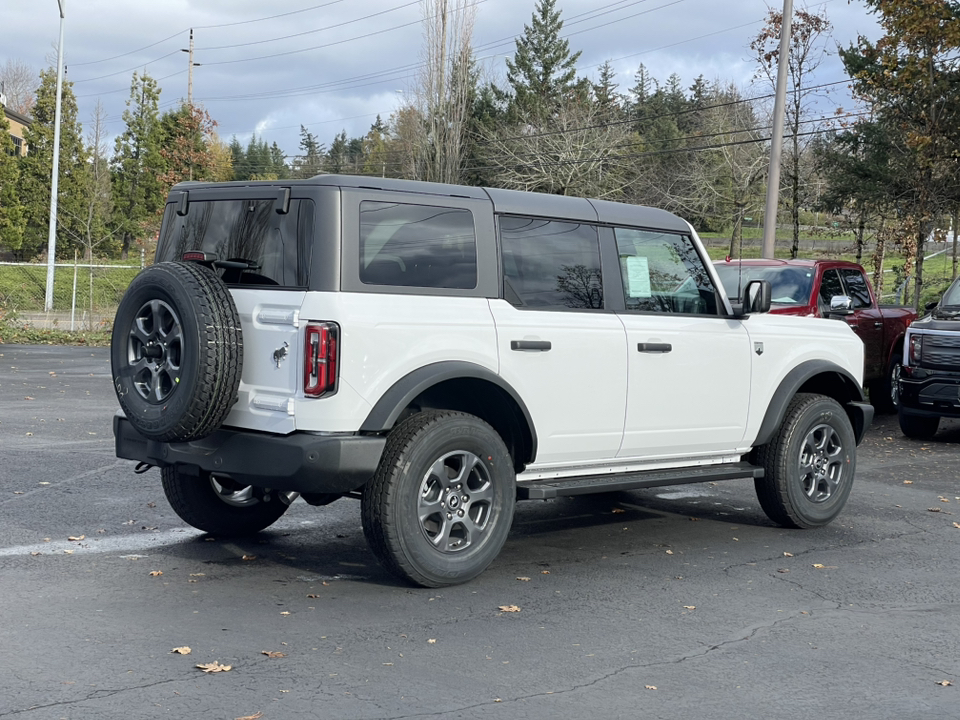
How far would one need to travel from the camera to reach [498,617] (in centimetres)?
541

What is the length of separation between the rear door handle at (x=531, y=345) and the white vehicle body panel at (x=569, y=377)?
2cm

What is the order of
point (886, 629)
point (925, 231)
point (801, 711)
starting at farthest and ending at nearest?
1. point (925, 231)
2. point (886, 629)
3. point (801, 711)

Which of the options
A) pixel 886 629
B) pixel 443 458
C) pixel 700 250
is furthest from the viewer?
pixel 700 250

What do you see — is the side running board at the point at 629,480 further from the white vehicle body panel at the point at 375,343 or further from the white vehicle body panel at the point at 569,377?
the white vehicle body panel at the point at 375,343

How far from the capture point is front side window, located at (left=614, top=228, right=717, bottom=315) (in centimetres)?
691

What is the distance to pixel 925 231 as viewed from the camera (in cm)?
2083

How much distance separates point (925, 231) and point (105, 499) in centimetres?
→ 1699

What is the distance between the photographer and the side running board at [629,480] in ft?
20.7

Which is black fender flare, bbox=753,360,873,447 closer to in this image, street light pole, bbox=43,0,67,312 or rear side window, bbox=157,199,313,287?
rear side window, bbox=157,199,313,287

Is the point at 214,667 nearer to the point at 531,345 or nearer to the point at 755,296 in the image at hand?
the point at 531,345

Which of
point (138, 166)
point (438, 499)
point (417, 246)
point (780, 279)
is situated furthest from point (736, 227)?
point (438, 499)

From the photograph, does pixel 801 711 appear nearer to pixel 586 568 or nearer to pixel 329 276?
pixel 586 568

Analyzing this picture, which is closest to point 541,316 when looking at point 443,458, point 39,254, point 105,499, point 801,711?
point 443,458

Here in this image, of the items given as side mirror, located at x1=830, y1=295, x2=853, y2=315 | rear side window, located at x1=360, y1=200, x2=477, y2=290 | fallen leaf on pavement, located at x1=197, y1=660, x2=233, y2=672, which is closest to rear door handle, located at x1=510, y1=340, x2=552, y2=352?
rear side window, located at x1=360, y1=200, x2=477, y2=290
